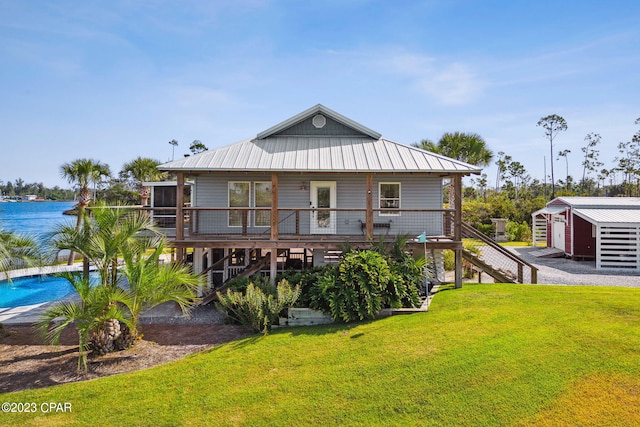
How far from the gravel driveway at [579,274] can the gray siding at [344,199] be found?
577 centimetres

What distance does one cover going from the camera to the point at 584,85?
18.0 meters

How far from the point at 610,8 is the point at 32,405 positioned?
819 inches

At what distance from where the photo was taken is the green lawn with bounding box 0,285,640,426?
5562 millimetres

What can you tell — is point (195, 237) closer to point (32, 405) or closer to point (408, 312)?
point (32, 405)

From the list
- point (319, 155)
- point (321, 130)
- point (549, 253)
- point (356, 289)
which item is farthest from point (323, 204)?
point (549, 253)

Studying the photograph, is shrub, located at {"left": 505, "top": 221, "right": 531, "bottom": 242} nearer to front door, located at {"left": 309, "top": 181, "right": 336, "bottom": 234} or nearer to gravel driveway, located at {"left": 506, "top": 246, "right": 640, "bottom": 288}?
gravel driveway, located at {"left": 506, "top": 246, "right": 640, "bottom": 288}

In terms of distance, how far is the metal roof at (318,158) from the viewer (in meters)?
11.5

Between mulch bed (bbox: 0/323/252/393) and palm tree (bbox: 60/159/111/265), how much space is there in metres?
11.6

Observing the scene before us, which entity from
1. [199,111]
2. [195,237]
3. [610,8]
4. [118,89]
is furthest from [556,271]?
[118,89]

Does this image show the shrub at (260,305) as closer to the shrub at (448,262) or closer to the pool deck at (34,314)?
the pool deck at (34,314)

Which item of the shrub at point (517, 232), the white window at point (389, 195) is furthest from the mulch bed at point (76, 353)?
the shrub at point (517, 232)

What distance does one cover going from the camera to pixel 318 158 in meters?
12.4

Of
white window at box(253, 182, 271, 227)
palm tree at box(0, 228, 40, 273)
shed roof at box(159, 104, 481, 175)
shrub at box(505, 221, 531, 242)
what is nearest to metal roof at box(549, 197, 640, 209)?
shrub at box(505, 221, 531, 242)

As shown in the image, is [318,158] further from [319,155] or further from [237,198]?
[237,198]
